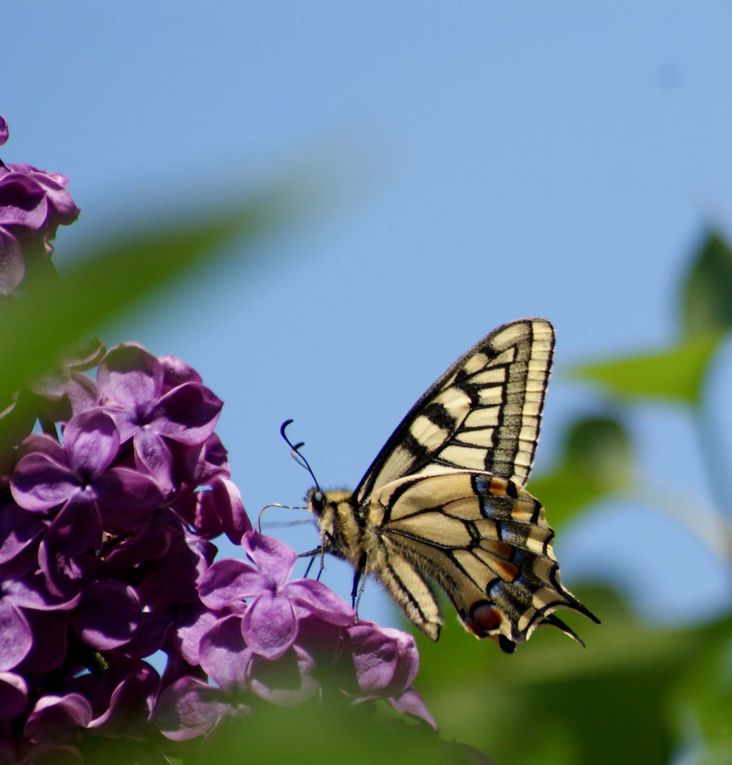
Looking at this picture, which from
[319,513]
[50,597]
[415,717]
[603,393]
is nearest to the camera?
[415,717]

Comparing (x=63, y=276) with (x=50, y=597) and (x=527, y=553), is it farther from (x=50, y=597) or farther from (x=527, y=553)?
(x=527, y=553)

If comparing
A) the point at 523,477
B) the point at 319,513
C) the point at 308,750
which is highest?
the point at 308,750

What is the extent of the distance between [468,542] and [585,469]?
57 centimetres

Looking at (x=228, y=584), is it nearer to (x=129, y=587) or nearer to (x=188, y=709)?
(x=129, y=587)

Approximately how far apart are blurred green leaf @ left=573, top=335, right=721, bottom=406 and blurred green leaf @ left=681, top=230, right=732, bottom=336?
45mm

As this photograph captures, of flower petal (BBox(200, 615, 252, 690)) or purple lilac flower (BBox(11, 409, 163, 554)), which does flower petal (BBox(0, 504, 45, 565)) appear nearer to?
purple lilac flower (BBox(11, 409, 163, 554))

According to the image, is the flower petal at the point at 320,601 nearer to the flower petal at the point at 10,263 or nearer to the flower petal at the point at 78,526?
the flower petal at the point at 78,526

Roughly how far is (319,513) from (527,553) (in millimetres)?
663

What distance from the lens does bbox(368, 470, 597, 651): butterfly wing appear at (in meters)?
3.30

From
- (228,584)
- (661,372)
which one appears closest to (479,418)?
(661,372)

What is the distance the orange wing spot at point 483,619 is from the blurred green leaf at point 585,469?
0.29 m

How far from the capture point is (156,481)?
2.23 meters

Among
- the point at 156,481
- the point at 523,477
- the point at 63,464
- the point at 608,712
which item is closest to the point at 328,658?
the point at 156,481

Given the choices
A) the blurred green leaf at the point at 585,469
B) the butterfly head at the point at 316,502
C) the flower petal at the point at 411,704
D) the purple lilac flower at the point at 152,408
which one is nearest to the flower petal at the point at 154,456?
the purple lilac flower at the point at 152,408
